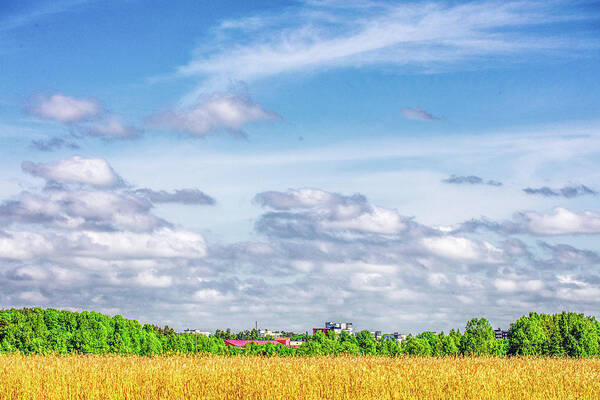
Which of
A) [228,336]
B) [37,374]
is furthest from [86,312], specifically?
[228,336]

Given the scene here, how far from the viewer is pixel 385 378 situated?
798 inches

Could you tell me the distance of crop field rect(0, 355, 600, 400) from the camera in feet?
63.0

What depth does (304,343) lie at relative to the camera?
6675 cm

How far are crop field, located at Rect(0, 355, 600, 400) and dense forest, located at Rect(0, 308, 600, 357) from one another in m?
26.7

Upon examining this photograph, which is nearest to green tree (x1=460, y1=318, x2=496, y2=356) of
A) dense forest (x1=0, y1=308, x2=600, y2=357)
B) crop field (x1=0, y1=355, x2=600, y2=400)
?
dense forest (x1=0, y1=308, x2=600, y2=357)

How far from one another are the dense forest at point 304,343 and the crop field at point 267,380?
26.7 m

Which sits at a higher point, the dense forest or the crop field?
the dense forest

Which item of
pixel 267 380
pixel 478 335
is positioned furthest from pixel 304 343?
pixel 267 380

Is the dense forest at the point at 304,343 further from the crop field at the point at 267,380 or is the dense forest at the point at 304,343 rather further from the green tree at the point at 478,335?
the crop field at the point at 267,380

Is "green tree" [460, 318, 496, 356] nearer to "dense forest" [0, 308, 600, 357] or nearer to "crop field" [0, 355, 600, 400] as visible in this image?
"dense forest" [0, 308, 600, 357]

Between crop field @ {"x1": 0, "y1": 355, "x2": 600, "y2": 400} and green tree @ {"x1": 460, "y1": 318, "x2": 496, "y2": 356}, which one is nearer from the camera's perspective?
crop field @ {"x1": 0, "y1": 355, "x2": 600, "y2": 400}

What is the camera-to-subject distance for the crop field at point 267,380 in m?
19.2

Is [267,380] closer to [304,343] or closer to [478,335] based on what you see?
[478,335]

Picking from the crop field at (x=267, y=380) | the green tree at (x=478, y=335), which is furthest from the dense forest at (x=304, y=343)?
the crop field at (x=267, y=380)
